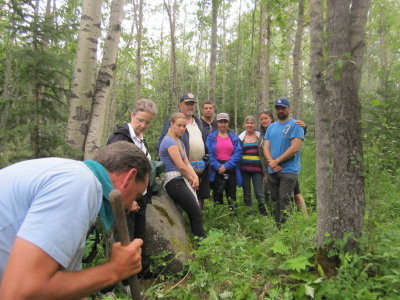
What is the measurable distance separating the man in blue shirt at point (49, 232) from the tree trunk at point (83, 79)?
341 centimetres

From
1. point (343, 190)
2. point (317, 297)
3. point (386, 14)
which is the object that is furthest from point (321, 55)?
point (386, 14)

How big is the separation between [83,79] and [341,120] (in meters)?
3.83

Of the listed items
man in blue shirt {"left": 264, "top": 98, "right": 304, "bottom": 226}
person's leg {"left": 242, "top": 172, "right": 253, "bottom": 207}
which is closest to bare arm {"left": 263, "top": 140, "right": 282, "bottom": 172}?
man in blue shirt {"left": 264, "top": 98, "right": 304, "bottom": 226}

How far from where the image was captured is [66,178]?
1118 mm

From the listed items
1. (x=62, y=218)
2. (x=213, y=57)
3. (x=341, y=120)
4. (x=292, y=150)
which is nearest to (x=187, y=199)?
(x=292, y=150)

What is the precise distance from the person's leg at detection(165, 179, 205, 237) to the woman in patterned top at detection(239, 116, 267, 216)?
1.77m

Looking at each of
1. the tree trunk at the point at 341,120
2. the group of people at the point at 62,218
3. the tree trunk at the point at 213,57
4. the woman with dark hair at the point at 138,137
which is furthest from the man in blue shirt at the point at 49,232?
the tree trunk at the point at 213,57

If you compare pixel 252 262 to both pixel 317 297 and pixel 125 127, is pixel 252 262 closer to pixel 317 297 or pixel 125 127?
pixel 317 297

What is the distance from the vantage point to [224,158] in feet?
17.3

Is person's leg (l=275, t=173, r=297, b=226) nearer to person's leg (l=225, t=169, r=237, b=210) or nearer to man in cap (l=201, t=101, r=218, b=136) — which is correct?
person's leg (l=225, t=169, r=237, b=210)

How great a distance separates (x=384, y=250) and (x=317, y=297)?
0.76 meters

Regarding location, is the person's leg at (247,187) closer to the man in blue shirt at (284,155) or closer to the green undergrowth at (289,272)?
the man in blue shirt at (284,155)

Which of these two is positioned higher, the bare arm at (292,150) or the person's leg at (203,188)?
the bare arm at (292,150)

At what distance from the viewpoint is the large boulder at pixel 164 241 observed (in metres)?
3.40
